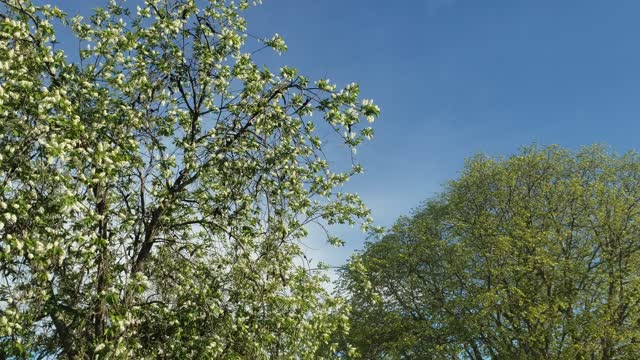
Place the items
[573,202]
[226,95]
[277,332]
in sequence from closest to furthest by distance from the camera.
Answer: [277,332] < [226,95] < [573,202]

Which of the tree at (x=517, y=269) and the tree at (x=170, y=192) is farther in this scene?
the tree at (x=517, y=269)

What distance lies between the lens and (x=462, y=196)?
36.6 metres

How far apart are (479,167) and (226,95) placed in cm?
2581

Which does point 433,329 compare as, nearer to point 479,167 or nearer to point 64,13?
point 479,167

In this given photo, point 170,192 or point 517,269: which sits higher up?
point 517,269

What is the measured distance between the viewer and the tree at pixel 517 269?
2905 centimetres

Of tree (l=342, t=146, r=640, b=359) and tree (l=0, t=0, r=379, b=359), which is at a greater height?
tree (l=342, t=146, r=640, b=359)

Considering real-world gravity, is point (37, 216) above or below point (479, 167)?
below

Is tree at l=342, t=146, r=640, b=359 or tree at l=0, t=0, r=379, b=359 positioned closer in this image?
tree at l=0, t=0, r=379, b=359

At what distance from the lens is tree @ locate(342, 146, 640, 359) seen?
29.0 metres

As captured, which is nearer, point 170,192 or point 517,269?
point 170,192

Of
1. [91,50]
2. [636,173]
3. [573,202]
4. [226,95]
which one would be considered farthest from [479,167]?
[91,50]

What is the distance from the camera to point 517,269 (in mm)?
30016

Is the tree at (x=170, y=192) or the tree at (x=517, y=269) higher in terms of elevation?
the tree at (x=517, y=269)
